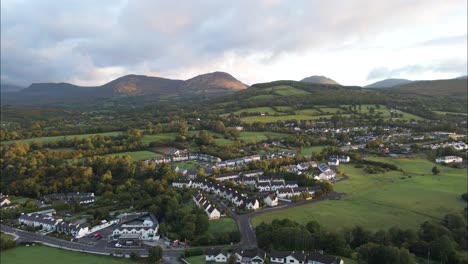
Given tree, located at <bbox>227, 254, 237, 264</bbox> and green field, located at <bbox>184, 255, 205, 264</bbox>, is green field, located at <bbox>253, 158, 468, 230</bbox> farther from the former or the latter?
tree, located at <bbox>227, 254, 237, 264</bbox>

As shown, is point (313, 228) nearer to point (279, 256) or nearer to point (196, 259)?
point (279, 256)

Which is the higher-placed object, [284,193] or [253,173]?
[253,173]

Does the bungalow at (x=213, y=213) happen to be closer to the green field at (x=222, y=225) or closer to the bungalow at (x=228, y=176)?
the green field at (x=222, y=225)

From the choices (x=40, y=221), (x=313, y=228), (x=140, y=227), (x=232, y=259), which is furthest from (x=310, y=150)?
(x=40, y=221)

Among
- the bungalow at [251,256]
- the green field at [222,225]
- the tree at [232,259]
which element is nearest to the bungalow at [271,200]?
the green field at [222,225]

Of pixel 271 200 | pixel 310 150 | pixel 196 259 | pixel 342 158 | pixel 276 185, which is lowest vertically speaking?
pixel 196 259

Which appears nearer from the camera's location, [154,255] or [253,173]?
[154,255]

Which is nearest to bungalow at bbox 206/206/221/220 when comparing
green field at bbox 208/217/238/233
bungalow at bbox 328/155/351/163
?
green field at bbox 208/217/238/233

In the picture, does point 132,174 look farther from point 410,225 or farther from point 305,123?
point 305,123
